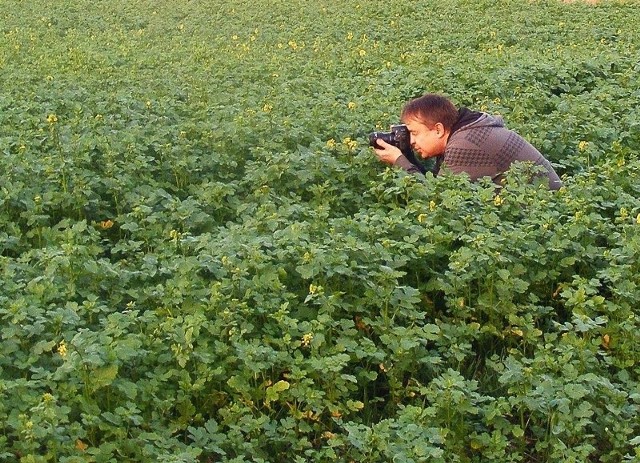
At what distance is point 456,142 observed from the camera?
575 cm

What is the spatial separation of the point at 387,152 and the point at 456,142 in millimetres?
419

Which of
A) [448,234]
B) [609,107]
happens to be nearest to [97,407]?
[448,234]

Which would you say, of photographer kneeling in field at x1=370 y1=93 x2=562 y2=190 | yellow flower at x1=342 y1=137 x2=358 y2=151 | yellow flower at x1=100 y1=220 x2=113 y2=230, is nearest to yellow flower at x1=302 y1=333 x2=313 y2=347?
yellow flower at x1=100 y1=220 x2=113 y2=230

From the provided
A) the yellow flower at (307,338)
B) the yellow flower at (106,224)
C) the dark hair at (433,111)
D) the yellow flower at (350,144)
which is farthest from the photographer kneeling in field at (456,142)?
the yellow flower at (307,338)

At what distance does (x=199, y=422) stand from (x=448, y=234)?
60.9 inches

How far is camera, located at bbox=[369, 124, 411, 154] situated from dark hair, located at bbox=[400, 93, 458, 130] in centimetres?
12

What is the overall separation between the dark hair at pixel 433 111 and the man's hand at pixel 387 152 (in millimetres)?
299

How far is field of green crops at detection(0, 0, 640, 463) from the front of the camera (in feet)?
11.1

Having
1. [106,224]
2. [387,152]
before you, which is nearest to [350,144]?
[387,152]

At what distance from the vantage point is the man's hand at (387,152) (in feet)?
18.5

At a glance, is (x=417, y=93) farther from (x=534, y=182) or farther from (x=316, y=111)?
(x=534, y=182)

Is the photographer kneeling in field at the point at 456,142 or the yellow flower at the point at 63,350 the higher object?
the yellow flower at the point at 63,350

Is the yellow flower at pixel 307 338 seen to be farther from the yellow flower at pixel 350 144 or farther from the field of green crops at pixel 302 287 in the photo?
the yellow flower at pixel 350 144

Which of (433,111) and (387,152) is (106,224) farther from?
(433,111)
